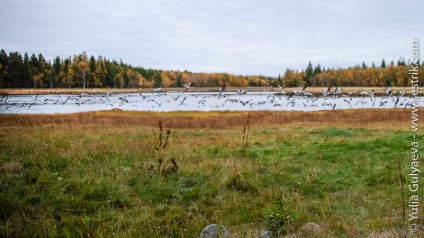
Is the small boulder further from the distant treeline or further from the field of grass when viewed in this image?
the distant treeline

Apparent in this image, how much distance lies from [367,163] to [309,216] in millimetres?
5362

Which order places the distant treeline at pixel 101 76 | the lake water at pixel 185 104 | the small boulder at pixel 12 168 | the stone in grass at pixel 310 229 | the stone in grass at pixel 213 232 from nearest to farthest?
1. the stone in grass at pixel 213 232
2. the stone in grass at pixel 310 229
3. the small boulder at pixel 12 168
4. the lake water at pixel 185 104
5. the distant treeline at pixel 101 76

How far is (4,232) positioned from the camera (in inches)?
217

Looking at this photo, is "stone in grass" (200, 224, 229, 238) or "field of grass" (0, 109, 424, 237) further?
"field of grass" (0, 109, 424, 237)

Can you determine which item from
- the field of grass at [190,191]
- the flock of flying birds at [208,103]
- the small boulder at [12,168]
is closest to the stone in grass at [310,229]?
the field of grass at [190,191]

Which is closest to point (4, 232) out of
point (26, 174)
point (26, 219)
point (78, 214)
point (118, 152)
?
point (26, 219)

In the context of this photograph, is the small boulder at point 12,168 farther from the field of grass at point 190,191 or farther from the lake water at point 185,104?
the lake water at point 185,104

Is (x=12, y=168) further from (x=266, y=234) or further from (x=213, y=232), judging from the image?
(x=266, y=234)

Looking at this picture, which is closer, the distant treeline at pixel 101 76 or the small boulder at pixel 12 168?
the small boulder at pixel 12 168

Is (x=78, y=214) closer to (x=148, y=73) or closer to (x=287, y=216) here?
(x=287, y=216)

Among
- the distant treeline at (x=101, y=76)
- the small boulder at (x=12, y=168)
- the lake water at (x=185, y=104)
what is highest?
the distant treeline at (x=101, y=76)

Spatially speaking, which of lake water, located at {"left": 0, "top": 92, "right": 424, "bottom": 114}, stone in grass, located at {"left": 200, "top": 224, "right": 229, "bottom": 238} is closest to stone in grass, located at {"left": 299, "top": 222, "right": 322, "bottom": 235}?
stone in grass, located at {"left": 200, "top": 224, "right": 229, "bottom": 238}

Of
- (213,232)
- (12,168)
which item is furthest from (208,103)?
(213,232)

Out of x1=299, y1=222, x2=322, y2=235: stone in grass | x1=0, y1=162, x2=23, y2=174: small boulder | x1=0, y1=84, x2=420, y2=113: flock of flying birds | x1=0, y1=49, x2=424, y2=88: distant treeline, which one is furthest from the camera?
x1=0, y1=49, x2=424, y2=88: distant treeline
